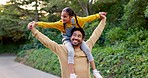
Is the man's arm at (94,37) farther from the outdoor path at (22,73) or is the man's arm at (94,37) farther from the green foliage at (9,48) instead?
the green foliage at (9,48)

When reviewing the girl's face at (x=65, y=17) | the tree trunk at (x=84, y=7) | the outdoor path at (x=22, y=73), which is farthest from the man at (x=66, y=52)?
the tree trunk at (x=84, y=7)

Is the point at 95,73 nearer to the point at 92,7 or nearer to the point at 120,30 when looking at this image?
the point at 120,30

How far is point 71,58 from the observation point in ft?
5.32

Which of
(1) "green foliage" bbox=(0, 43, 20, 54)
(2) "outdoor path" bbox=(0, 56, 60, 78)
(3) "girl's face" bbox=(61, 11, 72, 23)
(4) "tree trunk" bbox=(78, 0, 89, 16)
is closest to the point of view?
(3) "girl's face" bbox=(61, 11, 72, 23)

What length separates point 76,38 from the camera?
169cm

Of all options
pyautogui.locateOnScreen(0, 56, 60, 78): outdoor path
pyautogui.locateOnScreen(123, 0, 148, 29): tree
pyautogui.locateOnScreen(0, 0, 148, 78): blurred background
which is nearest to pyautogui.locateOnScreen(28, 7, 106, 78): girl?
pyautogui.locateOnScreen(0, 0, 148, 78): blurred background

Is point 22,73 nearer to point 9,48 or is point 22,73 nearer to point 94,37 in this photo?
point 94,37

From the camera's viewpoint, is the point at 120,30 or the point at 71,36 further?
the point at 120,30

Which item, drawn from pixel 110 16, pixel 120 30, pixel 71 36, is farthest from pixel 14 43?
pixel 71 36

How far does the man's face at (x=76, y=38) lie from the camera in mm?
1692

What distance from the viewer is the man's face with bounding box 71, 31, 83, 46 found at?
1.69 metres

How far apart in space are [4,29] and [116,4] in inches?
439

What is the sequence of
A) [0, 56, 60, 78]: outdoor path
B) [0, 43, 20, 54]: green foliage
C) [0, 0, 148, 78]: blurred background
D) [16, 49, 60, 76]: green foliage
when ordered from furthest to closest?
[0, 43, 20, 54]: green foliage
[16, 49, 60, 76]: green foliage
[0, 56, 60, 78]: outdoor path
[0, 0, 148, 78]: blurred background

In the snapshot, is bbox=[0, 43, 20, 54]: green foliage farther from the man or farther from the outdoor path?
the man
